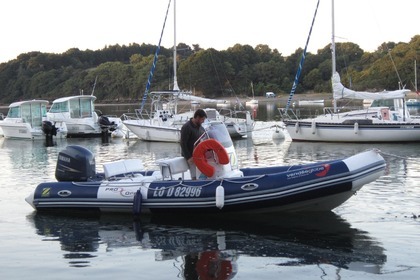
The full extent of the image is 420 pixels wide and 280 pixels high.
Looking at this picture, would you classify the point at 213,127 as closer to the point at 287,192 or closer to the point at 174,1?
the point at 287,192

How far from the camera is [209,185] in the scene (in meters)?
13.3

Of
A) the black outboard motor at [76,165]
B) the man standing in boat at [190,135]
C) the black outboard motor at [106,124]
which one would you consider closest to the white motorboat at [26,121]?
the black outboard motor at [106,124]

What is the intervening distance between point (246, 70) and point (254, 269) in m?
119

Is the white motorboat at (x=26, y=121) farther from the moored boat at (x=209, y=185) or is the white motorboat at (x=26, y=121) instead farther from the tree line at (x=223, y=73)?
the tree line at (x=223, y=73)

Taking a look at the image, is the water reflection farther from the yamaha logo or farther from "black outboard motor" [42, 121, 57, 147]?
"black outboard motor" [42, 121, 57, 147]

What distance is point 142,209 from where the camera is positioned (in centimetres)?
1409

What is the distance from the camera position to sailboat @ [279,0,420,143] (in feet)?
97.6

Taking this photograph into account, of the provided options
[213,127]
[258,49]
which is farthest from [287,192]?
[258,49]

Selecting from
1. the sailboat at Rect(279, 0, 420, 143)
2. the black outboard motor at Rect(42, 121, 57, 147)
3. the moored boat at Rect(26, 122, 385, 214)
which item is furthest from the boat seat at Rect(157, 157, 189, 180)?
the black outboard motor at Rect(42, 121, 57, 147)

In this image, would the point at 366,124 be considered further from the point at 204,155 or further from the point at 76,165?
the point at 76,165

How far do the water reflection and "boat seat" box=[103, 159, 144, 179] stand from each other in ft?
3.52

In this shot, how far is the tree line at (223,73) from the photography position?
339 feet

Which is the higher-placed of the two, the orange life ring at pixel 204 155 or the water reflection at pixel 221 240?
the orange life ring at pixel 204 155

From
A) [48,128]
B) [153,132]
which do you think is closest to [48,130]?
[48,128]
